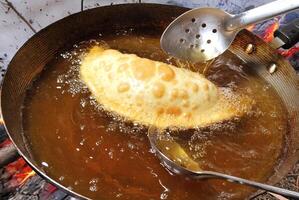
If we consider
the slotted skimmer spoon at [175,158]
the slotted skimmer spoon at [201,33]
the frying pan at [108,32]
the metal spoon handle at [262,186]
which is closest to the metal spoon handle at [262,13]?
the slotted skimmer spoon at [201,33]

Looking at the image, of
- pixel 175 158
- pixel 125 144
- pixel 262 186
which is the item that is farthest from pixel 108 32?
pixel 262 186

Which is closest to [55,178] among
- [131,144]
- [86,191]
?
[86,191]

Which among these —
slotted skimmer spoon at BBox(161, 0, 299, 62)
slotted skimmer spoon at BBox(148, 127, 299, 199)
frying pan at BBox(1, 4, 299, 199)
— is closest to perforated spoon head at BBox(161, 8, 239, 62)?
slotted skimmer spoon at BBox(161, 0, 299, 62)

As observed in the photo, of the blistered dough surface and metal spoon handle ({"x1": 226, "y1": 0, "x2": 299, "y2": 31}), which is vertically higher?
metal spoon handle ({"x1": 226, "y1": 0, "x2": 299, "y2": 31})

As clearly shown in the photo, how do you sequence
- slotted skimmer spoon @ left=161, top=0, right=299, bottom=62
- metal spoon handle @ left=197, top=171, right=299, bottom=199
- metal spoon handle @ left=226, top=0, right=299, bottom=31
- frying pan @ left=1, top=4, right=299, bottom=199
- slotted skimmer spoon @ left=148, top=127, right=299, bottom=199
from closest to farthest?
metal spoon handle @ left=197, top=171, right=299, bottom=199 → slotted skimmer spoon @ left=148, top=127, right=299, bottom=199 → frying pan @ left=1, top=4, right=299, bottom=199 → metal spoon handle @ left=226, top=0, right=299, bottom=31 → slotted skimmer spoon @ left=161, top=0, right=299, bottom=62

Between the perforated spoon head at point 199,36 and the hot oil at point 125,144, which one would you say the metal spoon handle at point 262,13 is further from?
the hot oil at point 125,144

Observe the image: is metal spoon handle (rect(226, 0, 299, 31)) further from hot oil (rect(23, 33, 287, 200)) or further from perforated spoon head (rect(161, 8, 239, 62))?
hot oil (rect(23, 33, 287, 200))

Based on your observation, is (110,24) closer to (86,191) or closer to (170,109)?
(170,109)
